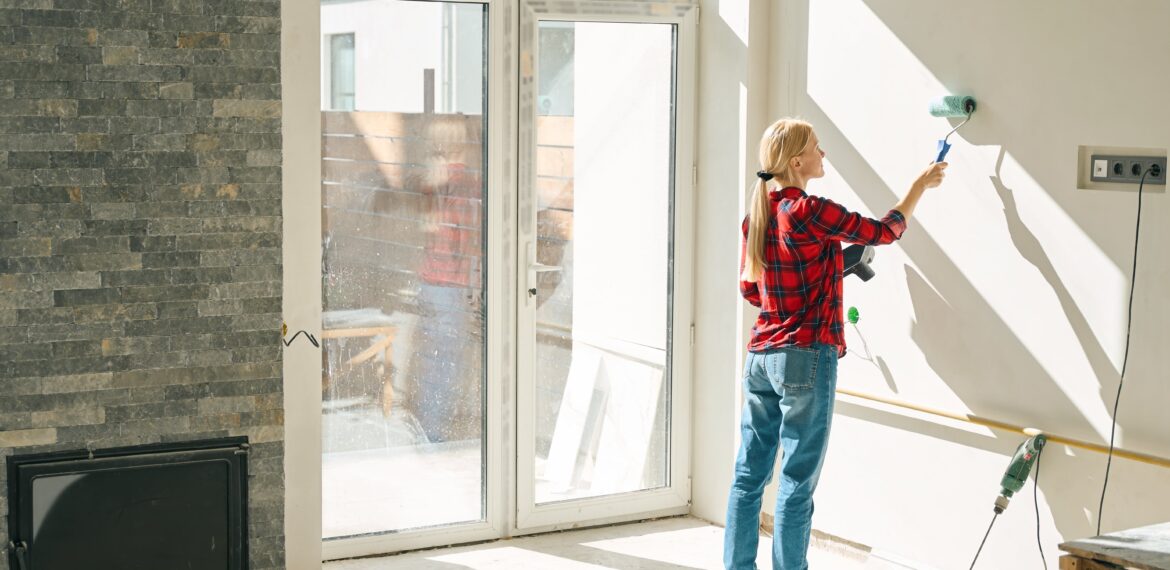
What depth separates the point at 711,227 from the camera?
4.64m

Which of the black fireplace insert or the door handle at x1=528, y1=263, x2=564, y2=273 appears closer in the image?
the black fireplace insert

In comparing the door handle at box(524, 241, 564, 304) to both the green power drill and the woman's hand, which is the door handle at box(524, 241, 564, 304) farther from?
the green power drill

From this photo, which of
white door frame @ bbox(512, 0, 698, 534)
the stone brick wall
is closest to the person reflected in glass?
white door frame @ bbox(512, 0, 698, 534)

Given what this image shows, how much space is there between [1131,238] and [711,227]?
1.65m

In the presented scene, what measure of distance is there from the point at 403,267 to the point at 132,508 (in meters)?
1.19

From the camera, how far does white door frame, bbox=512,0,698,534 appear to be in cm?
437

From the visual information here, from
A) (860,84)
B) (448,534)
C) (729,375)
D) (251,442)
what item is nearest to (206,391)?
(251,442)

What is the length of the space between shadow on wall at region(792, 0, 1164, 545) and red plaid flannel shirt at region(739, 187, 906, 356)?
0.40 m

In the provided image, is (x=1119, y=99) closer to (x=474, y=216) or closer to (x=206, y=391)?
(x=474, y=216)

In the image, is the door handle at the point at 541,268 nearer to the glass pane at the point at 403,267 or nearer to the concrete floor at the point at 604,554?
the glass pane at the point at 403,267

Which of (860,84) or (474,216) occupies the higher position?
(860,84)

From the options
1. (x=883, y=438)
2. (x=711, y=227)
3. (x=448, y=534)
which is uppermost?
(x=711, y=227)

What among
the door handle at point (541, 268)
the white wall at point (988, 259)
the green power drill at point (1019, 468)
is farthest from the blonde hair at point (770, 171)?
the door handle at point (541, 268)

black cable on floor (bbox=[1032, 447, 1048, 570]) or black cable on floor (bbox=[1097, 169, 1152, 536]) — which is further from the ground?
black cable on floor (bbox=[1097, 169, 1152, 536])
